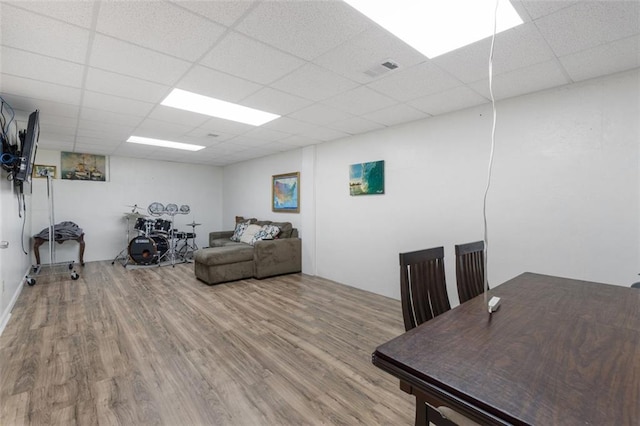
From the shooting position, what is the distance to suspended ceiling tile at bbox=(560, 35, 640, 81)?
1.98 metres

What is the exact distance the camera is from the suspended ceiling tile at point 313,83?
240 cm

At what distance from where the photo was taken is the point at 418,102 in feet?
10.0

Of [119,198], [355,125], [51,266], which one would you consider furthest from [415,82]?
[119,198]

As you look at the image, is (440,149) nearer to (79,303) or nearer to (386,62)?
(386,62)

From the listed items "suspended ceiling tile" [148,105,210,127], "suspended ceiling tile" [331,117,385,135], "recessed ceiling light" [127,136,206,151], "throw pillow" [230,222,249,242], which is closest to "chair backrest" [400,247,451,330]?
"suspended ceiling tile" [331,117,385,135]

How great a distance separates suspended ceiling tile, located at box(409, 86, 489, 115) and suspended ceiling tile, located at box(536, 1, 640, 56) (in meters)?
0.82

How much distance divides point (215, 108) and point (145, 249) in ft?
12.5

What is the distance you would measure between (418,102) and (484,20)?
1.29 m

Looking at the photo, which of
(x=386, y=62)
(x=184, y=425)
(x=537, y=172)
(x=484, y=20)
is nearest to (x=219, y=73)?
(x=386, y=62)

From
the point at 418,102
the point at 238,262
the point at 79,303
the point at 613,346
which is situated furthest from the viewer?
the point at 238,262

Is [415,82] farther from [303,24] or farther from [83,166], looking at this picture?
[83,166]

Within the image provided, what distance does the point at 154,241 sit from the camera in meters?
5.82

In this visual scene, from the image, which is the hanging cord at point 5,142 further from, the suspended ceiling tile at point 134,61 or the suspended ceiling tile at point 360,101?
the suspended ceiling tile at point 360,101

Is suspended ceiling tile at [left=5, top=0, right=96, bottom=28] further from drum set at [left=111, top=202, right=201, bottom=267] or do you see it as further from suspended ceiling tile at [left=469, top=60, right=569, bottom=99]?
drum set at [left=111, top=202, right=201, bottom=267]
